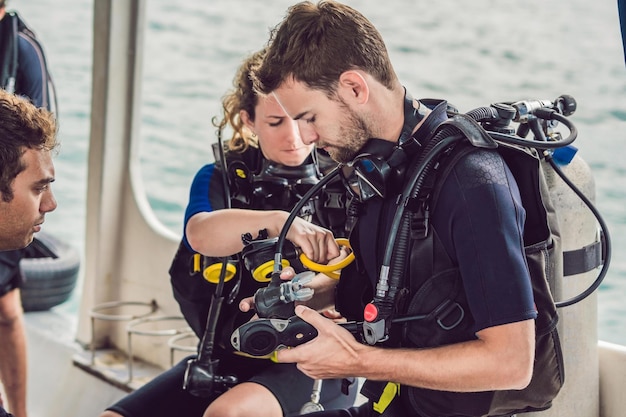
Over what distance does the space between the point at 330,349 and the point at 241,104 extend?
0.91m

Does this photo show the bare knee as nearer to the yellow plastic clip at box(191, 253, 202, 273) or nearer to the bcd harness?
the yellow plastic clip at box(191, 253, 202, 273)

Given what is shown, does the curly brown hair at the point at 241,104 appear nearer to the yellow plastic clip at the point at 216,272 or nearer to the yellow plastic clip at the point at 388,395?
the yellow plastic clip at the point at 216,272

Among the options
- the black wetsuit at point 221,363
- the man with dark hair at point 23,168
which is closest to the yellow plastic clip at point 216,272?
the black wetsuit at point 221,363

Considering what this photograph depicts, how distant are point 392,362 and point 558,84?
10.3 meters

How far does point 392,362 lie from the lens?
1495 millimetres

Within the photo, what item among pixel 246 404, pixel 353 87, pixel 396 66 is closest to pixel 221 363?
pixel 246 404

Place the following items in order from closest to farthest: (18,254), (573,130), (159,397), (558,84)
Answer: (573,130)
(159,397)
(18,254)
(558,84)

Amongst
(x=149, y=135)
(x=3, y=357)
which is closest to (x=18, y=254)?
(x=3, y=357)

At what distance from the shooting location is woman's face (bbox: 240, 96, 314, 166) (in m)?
2.11

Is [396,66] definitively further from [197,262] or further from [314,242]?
[314,242]

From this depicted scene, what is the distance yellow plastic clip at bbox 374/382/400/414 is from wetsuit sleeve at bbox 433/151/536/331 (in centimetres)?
30

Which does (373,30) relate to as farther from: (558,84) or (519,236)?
(558,84)

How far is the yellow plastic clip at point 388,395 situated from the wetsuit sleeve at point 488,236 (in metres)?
0.30

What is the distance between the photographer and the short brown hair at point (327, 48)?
1584mm
